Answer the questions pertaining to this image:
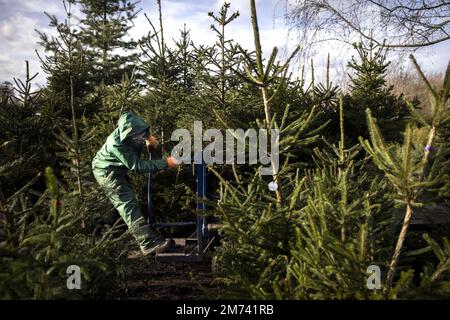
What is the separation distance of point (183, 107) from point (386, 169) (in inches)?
200

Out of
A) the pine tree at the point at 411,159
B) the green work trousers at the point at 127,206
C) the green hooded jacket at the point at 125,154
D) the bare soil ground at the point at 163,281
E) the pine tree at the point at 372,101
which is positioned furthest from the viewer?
the pine tree at the point at 372,101

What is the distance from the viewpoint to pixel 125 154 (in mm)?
4570

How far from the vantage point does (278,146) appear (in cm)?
319

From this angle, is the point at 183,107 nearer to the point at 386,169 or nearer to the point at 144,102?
the point at 144,102

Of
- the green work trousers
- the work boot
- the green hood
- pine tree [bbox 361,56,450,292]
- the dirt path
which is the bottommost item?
the dirt path

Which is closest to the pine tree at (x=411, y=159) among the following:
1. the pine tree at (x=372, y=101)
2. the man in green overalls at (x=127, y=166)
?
the man in green overalls at (x=127, y=166)

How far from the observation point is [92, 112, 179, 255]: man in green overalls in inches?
179

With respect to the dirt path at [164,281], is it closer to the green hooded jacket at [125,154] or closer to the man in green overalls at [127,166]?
the man in green overalls at [127,166]

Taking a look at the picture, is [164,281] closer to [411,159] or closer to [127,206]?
[127,206]

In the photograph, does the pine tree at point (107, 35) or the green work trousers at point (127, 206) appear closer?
the green work trousers at point (127, 206)

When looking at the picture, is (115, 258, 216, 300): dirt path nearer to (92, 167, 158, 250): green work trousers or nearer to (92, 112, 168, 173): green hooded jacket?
(92, 167, 158, 250): green work trousers

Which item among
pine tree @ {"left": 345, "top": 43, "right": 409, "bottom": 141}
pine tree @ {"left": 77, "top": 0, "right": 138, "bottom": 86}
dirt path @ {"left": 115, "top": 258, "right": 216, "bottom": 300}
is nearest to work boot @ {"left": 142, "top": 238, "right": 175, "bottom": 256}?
dirt path @ {"left": 115, "top": 258, "right": 216, "bottom": 300}

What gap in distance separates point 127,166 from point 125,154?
6.0 inches

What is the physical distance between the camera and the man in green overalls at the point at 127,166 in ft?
15.0
